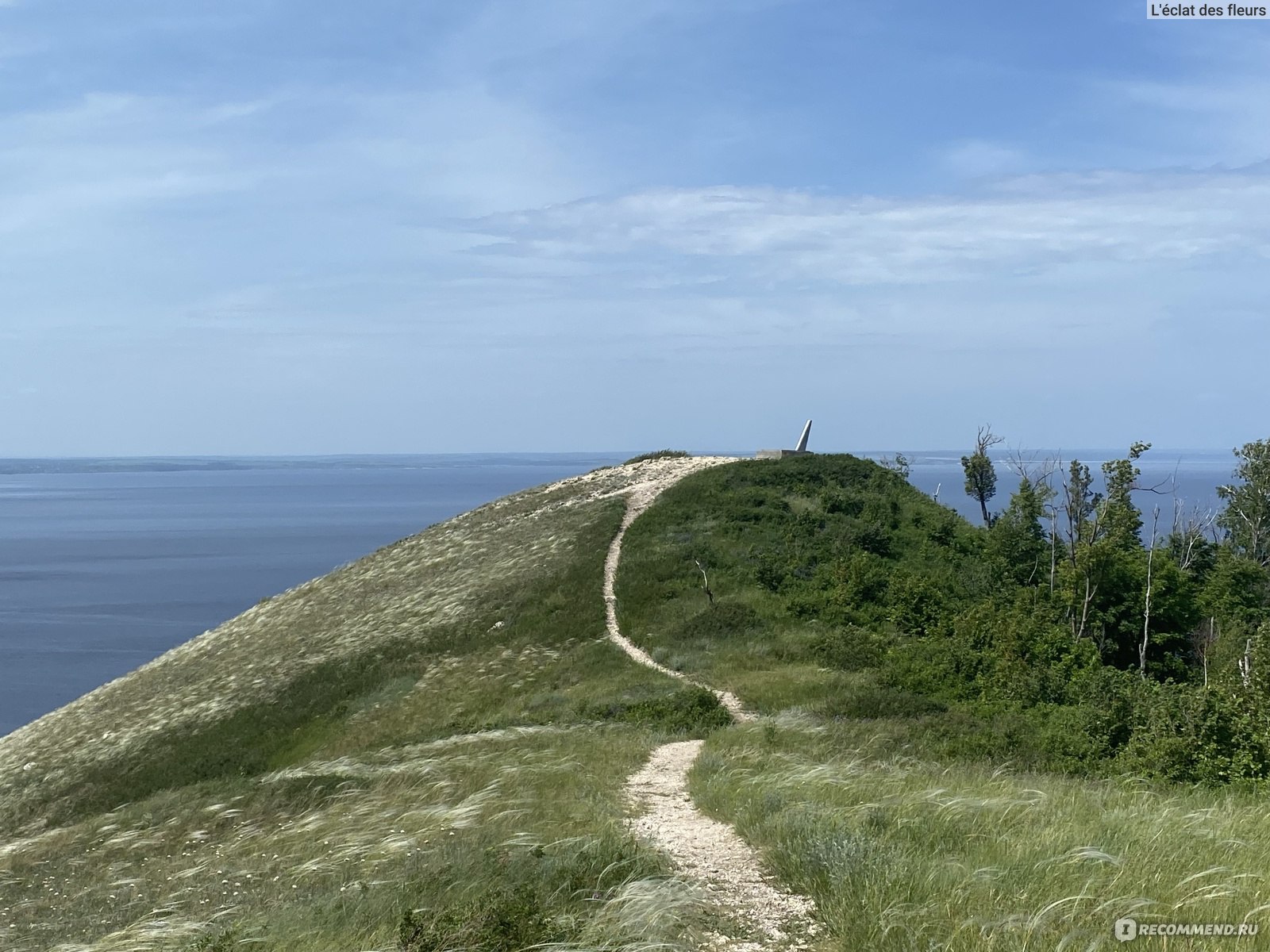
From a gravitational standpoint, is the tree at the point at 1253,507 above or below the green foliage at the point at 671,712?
above

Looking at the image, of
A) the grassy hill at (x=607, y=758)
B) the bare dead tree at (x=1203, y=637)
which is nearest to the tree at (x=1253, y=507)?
the bare dead tree at (x=1203, y=637)

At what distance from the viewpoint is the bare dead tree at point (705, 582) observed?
38.8m

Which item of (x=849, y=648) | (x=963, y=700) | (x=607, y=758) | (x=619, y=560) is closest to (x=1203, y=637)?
(x=849, y=648)

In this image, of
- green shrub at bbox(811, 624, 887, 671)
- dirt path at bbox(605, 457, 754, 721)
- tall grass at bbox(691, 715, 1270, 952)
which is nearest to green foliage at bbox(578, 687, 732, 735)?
dirt path at bbox(605, 457, 754, 721)

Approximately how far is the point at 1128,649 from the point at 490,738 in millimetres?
34763

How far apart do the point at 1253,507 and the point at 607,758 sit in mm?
67629

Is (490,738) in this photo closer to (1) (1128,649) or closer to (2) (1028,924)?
(2) (1028,924)

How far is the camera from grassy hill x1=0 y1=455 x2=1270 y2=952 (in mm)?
9945

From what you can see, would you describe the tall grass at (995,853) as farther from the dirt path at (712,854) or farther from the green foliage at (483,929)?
the green foliage at (483,929)

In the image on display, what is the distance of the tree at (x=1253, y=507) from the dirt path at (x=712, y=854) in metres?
61.7

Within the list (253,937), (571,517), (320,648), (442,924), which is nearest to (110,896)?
(253,937)

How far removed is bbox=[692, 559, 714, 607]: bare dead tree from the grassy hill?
0.92 feet

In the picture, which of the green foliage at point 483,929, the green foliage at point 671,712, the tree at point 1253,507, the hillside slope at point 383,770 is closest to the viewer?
the green foliage at point 483,929

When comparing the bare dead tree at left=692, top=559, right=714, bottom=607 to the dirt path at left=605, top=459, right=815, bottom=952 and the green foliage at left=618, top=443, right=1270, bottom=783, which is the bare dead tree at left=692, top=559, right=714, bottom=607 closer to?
the green foliage at left=618, top=443, right=1270, bottom=783
